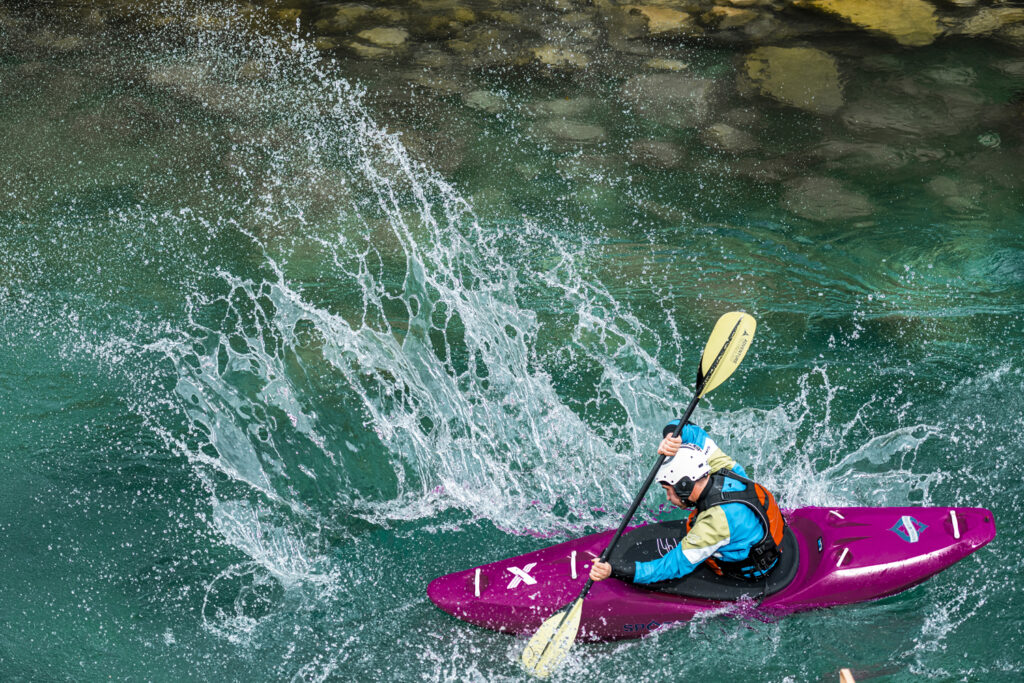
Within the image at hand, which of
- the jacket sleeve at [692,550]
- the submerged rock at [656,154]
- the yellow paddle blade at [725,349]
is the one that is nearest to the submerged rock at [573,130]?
the submerged rock at [656,154]

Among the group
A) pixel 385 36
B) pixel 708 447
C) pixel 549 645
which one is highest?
A: pixel 385 36

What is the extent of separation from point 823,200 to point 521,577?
4553 mm

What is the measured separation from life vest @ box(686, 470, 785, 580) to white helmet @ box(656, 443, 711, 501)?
9cm

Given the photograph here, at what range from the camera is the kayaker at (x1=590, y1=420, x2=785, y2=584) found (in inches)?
173

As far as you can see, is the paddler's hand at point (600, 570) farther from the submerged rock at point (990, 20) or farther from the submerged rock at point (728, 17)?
the submerged rock at point (990, 20)

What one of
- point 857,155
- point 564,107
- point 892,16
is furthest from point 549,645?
point 892,16

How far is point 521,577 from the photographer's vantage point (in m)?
4.84

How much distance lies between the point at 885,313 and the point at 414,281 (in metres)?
3.34

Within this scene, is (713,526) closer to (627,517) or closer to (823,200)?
(627,517)

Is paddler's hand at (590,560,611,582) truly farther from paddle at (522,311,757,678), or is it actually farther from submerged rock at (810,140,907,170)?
submerged rock at (810,140,907,170)

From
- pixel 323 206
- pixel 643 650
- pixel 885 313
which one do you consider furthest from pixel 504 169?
pixel 643 650

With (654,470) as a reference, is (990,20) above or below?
above

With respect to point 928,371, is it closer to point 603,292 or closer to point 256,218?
point 603,292

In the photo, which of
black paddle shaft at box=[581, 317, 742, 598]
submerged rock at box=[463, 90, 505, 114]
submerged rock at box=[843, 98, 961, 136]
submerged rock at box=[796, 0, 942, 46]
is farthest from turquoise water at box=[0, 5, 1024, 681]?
submerged rock at box=[796, 0, 942, 46]
